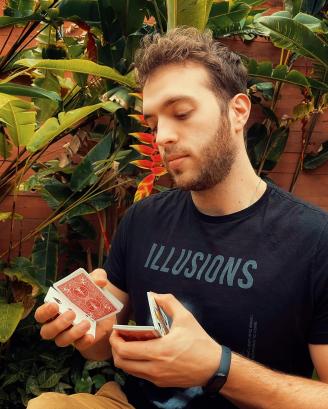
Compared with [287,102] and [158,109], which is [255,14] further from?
[158,109]

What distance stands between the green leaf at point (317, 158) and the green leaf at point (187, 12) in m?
1.24

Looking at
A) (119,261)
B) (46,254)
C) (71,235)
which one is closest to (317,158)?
(71,235)

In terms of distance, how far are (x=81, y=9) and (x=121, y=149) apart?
0.68 metres

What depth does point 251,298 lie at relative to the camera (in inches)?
48.5

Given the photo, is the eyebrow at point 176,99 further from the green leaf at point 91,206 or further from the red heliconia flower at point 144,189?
the green leaf at point 91,206

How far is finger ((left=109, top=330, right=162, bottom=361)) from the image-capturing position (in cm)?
99

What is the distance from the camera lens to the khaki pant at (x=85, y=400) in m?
1.26

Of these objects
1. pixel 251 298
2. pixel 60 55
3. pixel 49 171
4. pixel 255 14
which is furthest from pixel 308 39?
pixel 251 298

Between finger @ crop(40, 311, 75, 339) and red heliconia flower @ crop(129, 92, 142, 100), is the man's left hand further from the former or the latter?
red heliconia flower @ crop(129, 92, 142, 100)

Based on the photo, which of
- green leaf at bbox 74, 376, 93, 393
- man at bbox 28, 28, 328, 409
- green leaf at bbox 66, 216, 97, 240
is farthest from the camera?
green leaf at bbox 66, 216, 97, 240

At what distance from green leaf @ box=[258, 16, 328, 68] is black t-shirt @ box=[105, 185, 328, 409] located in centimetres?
109

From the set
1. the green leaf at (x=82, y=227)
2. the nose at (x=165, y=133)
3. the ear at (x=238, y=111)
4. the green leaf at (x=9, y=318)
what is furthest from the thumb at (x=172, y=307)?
the green leaf at (x=82, y=227)

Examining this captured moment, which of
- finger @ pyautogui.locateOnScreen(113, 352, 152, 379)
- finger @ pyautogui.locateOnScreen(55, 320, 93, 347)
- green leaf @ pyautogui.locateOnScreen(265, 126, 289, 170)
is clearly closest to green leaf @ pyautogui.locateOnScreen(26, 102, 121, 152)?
finger @ pyautogui.locateOnScreen(55, 320, 93, 347)

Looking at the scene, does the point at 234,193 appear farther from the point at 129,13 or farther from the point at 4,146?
the point at 4,146
